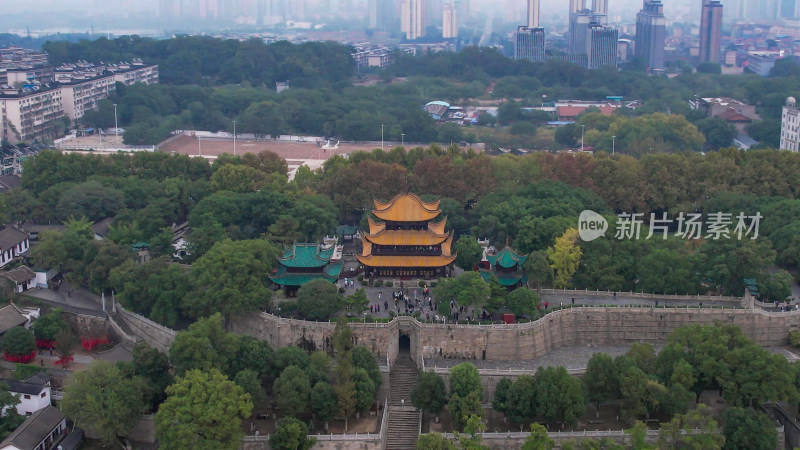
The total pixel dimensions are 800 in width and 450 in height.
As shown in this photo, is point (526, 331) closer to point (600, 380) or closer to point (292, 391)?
point (600, 380)

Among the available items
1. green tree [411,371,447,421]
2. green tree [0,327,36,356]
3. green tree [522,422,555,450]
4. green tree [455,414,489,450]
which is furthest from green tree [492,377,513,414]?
green tree [0,327,36,356]

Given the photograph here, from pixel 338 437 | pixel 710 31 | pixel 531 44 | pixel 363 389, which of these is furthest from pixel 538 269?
pixel 710 31

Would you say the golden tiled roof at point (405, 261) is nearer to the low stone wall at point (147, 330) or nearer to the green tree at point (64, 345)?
the low stone wall at point (147, 330)

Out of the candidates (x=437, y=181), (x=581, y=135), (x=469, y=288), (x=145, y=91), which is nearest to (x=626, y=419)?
(x=469, y=288)

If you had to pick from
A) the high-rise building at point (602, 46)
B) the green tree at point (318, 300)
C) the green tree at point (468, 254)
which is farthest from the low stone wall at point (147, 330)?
the high-rise building at point (602, 46)

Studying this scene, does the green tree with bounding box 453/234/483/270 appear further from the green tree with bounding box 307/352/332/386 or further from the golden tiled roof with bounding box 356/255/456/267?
the green tree with bounding box 307/352/332/386

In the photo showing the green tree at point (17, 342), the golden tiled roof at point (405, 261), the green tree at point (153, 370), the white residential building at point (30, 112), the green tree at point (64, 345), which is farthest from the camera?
the white residential building at point (30, 112)
